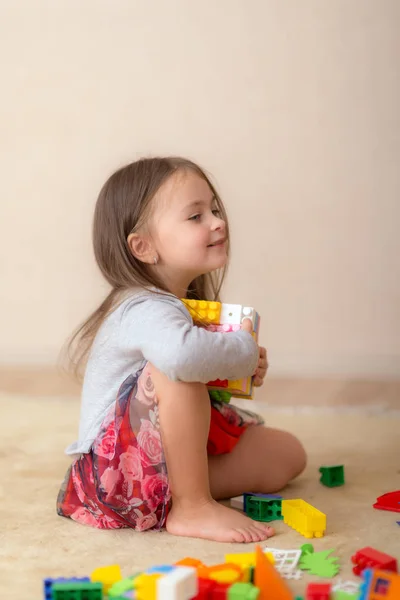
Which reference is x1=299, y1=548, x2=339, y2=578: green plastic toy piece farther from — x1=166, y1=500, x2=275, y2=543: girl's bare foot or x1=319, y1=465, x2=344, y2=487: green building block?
x1=319, y1=465, x2=344, y2=487: green building block

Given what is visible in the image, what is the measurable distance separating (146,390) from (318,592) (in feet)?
1.32

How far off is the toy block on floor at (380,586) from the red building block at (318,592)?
0.03 meters

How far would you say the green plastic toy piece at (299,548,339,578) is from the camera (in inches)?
37.2

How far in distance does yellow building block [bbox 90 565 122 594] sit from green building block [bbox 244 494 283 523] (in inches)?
12.9

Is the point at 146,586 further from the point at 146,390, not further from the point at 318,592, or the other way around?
the point at 146,390

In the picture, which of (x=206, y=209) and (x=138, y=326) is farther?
(x=206, y=209)

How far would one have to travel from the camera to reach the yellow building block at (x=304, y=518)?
1.08 m

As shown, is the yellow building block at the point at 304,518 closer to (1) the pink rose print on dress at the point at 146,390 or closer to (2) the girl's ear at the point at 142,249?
(1) the pink rose print on dress at the point at 146,390

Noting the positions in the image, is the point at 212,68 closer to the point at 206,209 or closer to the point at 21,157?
the point at 21,157

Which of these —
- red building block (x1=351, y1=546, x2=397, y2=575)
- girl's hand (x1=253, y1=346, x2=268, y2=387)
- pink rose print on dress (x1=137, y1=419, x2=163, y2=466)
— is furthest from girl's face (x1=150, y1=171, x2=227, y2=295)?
red building block (x1=351, y1=546, x2=397, y2=575)

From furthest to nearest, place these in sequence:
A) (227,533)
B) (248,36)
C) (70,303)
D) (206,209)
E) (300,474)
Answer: (70,303), (248,36), (300,474), (206,209), (227,533)

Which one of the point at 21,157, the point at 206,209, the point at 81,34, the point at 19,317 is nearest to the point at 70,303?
the point at 19,317

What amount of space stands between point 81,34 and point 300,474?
1.34 m

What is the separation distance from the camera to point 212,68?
2.06 m
